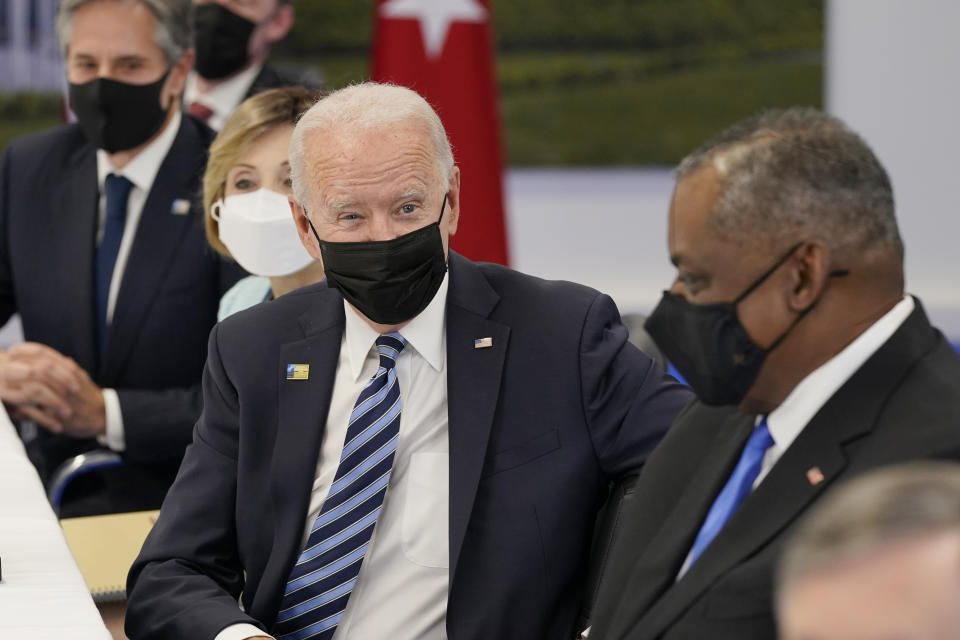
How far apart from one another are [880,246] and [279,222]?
158 centimetres

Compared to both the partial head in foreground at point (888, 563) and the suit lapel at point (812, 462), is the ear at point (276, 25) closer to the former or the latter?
the suit lapel at point (812, 462)

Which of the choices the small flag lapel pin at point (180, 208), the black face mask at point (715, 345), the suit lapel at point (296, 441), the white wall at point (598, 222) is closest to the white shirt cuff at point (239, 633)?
the suit lapel at point (296, 441)

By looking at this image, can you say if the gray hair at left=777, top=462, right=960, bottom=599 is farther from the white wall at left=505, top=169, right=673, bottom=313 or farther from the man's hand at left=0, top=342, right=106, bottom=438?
the white wall at left=505, top=169, right=673, bottom=313

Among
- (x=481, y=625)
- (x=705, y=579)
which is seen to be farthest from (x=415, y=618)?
(x=705, y=579)

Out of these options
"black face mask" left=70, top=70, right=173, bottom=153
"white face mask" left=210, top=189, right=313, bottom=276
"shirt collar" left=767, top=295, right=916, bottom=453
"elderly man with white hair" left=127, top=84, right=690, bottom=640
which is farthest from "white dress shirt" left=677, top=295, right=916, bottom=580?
"black face mask" left=70, top=70, right=173, bottom=153

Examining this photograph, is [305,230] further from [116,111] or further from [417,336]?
[116,111]

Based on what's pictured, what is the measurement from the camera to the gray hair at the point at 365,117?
7.13 feet

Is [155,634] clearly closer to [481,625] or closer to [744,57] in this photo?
[481,625]

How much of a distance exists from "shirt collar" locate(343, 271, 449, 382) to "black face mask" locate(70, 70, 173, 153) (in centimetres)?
147

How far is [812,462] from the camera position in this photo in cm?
153

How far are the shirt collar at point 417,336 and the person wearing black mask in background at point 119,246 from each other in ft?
3.57

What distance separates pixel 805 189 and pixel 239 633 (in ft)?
3.56

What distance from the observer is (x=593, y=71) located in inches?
272

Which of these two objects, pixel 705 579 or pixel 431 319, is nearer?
pixel 705 579
